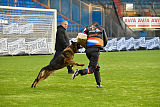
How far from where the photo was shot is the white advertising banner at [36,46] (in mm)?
24172

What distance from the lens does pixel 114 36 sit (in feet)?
101

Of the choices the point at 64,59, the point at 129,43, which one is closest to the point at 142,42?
the point at 129,43

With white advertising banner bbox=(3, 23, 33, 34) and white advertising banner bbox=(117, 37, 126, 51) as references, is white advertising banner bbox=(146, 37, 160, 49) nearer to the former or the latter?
white advertising banner bbox=(117, 37, 126, 51)

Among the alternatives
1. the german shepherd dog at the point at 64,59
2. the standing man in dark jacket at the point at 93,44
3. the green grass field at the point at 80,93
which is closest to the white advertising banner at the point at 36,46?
the green grass field at the point at 80,93

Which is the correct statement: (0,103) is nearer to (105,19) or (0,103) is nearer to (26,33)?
(26,33)

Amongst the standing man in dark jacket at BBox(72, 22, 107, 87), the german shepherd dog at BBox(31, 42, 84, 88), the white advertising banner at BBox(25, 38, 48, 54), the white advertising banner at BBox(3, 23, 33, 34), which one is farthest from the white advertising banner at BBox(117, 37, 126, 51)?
the german shepherd dog at BBox(31, 42, 84, 88)

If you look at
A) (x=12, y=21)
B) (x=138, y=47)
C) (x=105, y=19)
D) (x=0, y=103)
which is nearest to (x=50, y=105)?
(x=0, y=103)

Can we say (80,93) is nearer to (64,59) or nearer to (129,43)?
(64,59)

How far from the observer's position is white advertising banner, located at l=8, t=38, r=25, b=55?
23406 mm

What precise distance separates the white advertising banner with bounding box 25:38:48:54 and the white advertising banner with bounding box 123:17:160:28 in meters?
17.3

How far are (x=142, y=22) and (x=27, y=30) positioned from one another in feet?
63.5

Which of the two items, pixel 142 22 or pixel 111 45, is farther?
pixel 142 22

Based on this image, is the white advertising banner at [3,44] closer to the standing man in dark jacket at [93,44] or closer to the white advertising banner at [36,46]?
the white advertising banner at [36,46]

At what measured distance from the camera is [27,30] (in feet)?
78.3
